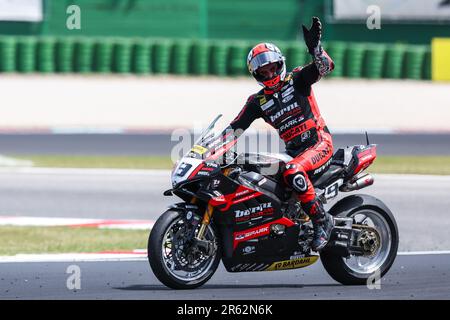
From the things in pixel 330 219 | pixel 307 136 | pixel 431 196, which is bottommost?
pixel 431 196

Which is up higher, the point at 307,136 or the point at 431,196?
the point at 307,136

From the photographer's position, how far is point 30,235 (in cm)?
1192

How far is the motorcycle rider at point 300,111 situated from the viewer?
8.79 meters

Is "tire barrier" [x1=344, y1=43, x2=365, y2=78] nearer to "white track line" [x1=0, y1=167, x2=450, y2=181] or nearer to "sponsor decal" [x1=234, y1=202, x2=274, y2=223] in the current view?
"white track line" [x1=0, y1=167, x2=450, y2=181]

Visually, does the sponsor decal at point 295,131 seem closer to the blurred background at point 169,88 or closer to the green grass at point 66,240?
the green grass at point 66,240

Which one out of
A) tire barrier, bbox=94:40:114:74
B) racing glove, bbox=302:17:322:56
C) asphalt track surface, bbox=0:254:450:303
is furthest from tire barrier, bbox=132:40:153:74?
racing glove, bbox=302:17:322:56

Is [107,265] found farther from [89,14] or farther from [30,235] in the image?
[89,14]

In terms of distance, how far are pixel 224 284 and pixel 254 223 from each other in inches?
24.0

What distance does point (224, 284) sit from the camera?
29.5 feet

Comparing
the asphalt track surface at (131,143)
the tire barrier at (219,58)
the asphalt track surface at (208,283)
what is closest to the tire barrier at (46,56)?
the tire barrier at (219,58)

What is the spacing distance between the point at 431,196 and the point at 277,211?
6.41m

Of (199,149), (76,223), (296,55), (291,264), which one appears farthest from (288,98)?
(296,55)

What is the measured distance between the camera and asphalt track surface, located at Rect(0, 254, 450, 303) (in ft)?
27.5
